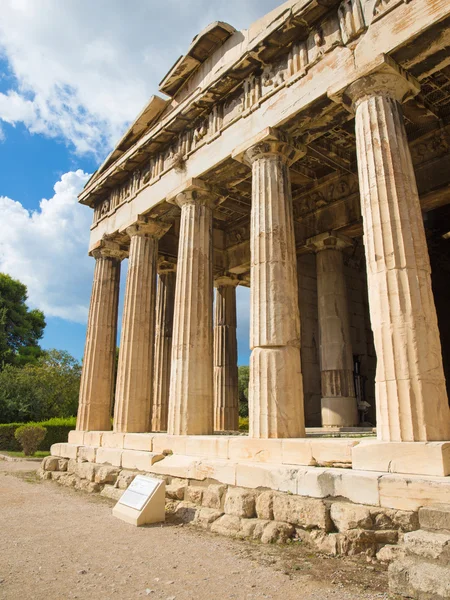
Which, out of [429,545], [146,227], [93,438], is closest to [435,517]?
[429,545]

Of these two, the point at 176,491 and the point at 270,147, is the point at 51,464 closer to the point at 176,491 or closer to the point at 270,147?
the point at 176,491

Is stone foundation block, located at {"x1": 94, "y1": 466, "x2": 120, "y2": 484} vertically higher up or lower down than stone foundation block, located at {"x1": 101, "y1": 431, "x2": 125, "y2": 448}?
lower down

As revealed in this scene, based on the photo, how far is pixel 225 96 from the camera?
38.3 ft

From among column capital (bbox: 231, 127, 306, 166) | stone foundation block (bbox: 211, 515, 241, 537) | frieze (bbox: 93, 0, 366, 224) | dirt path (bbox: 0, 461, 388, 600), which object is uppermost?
frieze (bbox: 93, 0, 366, 224)

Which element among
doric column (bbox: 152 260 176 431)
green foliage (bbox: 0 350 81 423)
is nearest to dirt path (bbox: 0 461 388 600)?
doric column (bbox: 152 260 176 431)

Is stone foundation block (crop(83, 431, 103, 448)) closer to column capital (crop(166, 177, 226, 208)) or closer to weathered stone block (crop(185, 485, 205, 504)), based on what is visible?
weathered stone block (crop(185, 485, 205, 504))

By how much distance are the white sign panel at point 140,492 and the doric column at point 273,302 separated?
208 cm

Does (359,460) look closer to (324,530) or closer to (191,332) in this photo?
(324,530)

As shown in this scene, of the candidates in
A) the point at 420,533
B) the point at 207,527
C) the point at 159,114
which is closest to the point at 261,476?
the point at 207,527

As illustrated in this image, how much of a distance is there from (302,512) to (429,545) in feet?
7.19

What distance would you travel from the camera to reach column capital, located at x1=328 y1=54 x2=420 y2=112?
8.09 m

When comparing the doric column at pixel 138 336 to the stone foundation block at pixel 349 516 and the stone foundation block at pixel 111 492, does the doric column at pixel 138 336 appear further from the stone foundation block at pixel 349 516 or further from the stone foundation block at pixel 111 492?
the stone foundation block at pixel 349 516

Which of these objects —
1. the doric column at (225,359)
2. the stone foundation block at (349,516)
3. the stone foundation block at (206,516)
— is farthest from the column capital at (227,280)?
the stone foundation block at (349,516)

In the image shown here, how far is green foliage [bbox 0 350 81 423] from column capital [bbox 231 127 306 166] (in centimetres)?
2264
